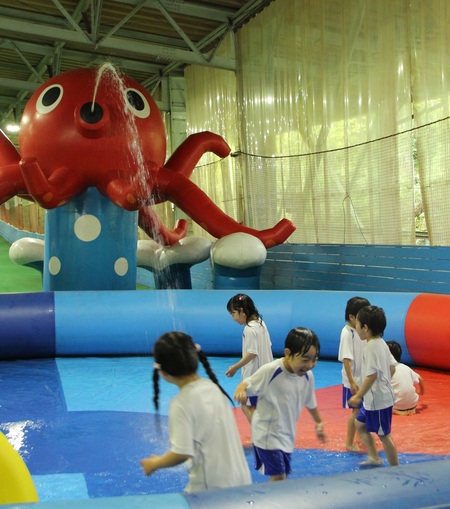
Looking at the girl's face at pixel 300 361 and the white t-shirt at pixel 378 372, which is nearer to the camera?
the girl's face at pixel 300 361

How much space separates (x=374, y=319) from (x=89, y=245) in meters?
4.21

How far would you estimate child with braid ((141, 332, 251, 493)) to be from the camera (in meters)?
1.77

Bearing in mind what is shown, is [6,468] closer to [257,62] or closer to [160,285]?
[160,285]

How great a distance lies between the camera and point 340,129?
8047 mm

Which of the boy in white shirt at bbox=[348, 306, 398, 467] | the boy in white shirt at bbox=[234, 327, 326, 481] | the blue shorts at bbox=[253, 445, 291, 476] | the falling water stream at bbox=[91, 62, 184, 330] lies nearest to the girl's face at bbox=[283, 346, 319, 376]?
the boy in white shirt at bbox=[234, 327, 326, 481]

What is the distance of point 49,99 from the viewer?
21.1 ft

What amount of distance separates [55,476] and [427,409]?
2.48 meters

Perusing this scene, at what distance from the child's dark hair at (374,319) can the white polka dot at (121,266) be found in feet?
13.7

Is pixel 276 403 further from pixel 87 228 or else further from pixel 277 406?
pixel 87 228

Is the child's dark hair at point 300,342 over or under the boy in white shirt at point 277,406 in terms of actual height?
over

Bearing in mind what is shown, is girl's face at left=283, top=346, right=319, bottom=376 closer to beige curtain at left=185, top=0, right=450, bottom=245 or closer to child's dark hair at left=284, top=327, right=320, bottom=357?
child's dark hair at left=284, top=327, right=320, bottom=357

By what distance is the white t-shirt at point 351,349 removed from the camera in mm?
3271

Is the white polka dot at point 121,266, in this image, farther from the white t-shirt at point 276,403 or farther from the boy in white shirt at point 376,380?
the white t-shirt at point 276,403

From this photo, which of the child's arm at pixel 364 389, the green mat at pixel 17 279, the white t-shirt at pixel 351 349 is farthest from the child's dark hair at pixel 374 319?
the green mat at pixel 17 279
